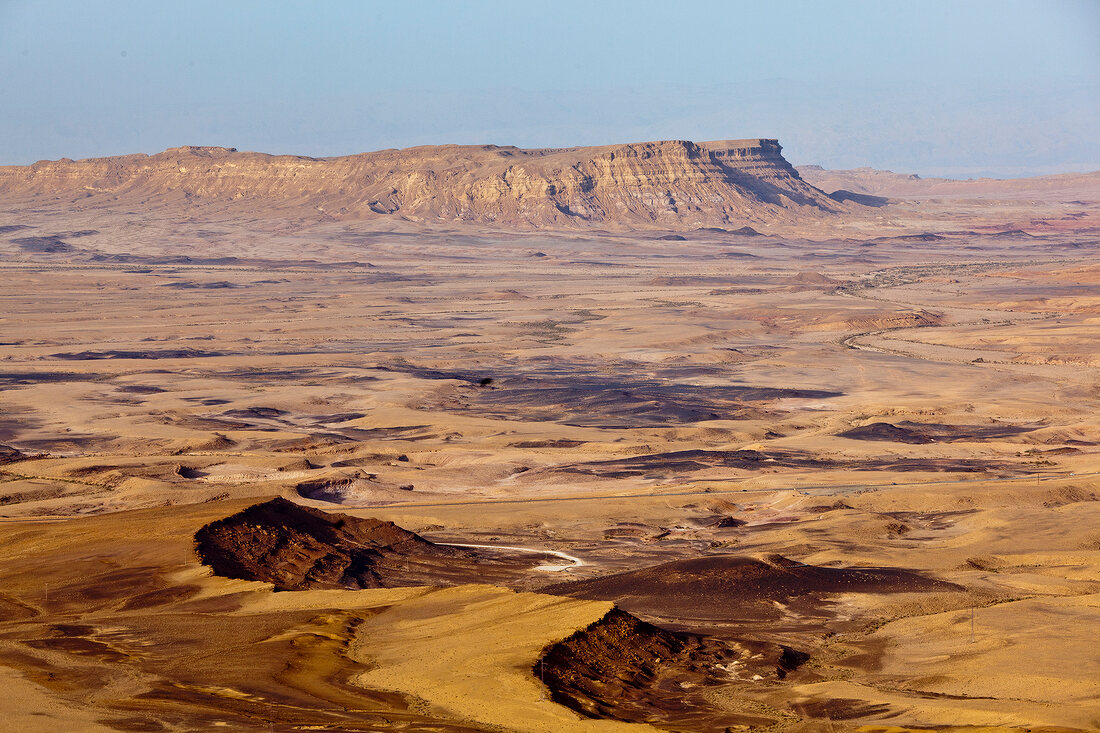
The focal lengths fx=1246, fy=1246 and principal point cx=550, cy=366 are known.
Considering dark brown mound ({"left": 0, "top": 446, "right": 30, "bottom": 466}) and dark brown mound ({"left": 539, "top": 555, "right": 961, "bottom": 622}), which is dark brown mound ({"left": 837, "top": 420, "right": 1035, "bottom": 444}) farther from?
dark brown mound ({"left": 0, "top": 446, "right": 30, "bottom": 466})

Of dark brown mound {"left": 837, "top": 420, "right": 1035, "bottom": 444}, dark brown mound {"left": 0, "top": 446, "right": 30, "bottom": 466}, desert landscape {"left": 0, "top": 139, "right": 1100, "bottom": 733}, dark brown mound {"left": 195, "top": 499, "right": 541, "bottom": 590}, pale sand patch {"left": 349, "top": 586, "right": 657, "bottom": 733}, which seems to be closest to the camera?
pale sand patch {"left": 349, "top": 586, "right": 657, "bottom": 733}

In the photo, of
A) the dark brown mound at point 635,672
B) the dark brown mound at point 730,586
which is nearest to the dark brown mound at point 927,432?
the dark brown mound at point 730,586

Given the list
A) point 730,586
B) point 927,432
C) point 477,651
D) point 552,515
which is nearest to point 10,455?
point 552,515

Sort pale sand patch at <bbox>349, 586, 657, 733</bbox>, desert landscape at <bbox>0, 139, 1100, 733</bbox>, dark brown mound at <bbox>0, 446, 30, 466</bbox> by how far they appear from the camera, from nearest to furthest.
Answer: pale sand patch at <bbox>349, 586, 657, 733</bbox>, desert landscape at <bbox>0, 139, 1100, 733</bbox>, dark brown mound at <bbox>0, 446, 30, 466</bbox>

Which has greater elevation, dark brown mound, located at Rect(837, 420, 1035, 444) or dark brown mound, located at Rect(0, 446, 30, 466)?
dark brown mound, located at Rect(837, 420, 1035, 444)

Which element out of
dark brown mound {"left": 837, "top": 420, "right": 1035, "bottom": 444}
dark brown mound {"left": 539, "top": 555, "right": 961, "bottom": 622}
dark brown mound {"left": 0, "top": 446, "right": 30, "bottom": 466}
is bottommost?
dark brown mound {"left": 539, "top": 555, "right": 961, "bottom": 622}

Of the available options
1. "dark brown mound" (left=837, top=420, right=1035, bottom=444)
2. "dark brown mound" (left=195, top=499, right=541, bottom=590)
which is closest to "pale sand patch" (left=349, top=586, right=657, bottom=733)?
"dark brown mound" (left=195, top=499, right=541, bottom=590)

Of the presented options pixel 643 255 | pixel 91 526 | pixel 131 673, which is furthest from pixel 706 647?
pixel 643 255
